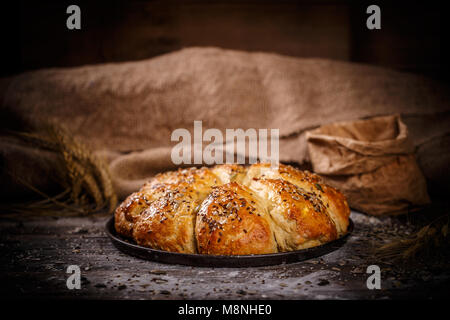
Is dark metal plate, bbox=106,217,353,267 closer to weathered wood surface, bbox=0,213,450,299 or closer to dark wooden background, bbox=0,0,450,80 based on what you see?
weathered wood surface, bbox=0,213,450,299

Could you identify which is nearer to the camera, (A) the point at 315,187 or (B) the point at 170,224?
(B) the point at 170,224

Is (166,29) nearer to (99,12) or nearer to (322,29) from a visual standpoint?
(99,12)

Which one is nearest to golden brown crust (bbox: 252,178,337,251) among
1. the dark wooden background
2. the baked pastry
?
the baked pastry

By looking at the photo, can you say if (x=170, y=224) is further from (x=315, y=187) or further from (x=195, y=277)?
(x=315, y=187)

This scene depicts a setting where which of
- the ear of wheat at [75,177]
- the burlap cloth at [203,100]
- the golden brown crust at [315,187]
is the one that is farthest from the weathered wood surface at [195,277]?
the burlap cloth at [203,100]

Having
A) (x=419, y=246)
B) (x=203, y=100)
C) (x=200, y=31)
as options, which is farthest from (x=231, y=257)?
(x=200, y=31)

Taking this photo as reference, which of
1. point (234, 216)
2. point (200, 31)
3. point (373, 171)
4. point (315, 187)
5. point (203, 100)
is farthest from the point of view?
point (200, 31)
